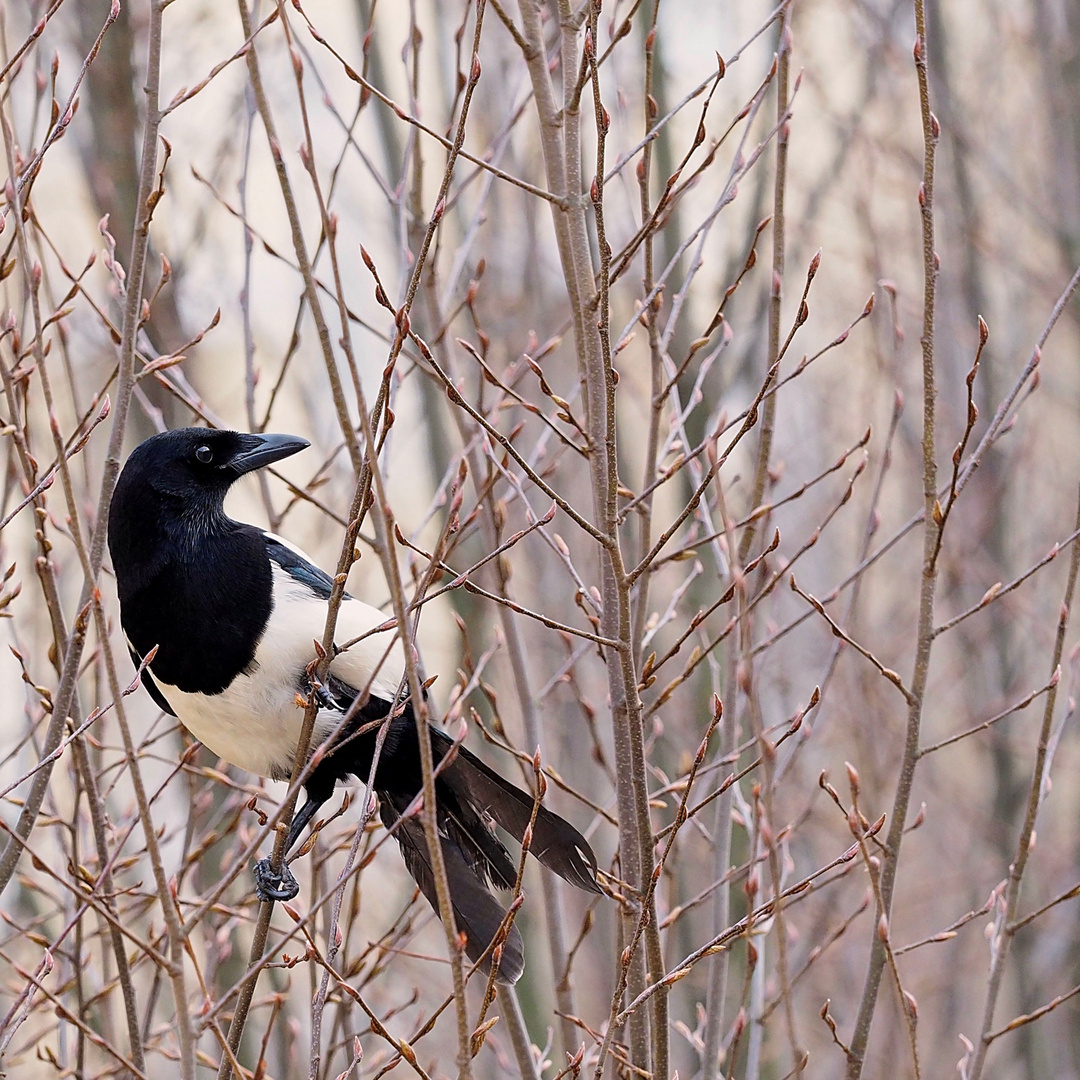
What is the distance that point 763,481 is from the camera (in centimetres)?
242

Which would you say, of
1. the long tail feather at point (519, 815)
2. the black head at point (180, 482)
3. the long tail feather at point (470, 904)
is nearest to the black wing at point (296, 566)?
the black head at point (180, 482)

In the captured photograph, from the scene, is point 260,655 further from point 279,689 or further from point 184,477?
point 184,477

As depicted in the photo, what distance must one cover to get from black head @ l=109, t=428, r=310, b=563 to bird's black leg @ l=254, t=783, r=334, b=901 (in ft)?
2.19

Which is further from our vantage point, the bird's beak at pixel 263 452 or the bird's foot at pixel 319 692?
the bird's beak at pixel 263 452

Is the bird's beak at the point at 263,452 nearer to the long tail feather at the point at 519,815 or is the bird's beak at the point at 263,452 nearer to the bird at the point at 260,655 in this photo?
the bird at the point at 260,655

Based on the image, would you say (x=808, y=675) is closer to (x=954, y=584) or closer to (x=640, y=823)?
(x=954, y=584)

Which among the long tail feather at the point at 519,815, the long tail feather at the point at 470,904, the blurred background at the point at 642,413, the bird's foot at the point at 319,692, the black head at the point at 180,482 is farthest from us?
the blurred background at the point at 642,413

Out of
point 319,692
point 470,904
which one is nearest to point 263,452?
point 319,692

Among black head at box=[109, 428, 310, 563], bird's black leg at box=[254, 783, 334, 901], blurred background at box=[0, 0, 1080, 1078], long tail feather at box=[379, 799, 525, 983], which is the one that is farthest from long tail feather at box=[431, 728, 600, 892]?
black head at box=[109, 428, 310, 563]

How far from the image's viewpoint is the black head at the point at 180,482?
108 inches

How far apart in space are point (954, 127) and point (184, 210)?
3.44m

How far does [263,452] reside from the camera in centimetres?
287

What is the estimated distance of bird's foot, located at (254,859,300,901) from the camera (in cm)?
229

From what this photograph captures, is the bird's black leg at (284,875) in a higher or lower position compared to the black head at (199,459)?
lower
